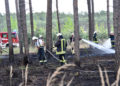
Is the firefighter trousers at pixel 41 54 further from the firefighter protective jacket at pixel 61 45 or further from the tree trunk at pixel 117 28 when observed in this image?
the tree trunk at pixel 117 28

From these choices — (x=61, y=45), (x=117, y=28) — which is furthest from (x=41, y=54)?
(x=117, y=28)

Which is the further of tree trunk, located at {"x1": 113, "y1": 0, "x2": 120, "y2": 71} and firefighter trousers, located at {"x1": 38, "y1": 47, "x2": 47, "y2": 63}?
firefighter trousers, located at {"x1": 38, "y1": 47, "x2": 47, "y2": 63}

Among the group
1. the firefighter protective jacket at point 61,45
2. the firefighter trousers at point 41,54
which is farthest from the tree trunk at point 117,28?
the firefighter trousers at point 41,54

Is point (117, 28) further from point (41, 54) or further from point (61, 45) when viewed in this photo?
point (41, 54)

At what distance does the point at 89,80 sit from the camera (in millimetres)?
8922

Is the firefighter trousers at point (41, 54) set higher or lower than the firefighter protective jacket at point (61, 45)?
lower

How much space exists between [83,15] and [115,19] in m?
92.6

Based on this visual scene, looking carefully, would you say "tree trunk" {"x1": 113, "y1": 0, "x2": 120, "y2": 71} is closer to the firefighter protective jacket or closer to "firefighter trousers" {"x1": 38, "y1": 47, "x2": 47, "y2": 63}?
the firefighter protective jacket

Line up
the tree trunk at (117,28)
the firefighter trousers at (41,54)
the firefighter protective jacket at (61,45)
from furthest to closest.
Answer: the firefighter trousers at (41,54)
the firefighter protective jacket at (61,45)
the tree trunk at (117,28)

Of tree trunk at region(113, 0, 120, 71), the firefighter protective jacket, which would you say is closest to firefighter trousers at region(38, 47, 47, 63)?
the firefighter protective jacket

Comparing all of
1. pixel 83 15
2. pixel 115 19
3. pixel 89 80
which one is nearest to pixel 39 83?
pixel 89 80

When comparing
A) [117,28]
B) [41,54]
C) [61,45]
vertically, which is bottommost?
[41,54]

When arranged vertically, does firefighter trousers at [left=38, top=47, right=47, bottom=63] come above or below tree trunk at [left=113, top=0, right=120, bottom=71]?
below

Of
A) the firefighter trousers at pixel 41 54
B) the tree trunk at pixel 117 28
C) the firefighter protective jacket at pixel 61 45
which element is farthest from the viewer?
the firefighter trousers at pixel 41 54
